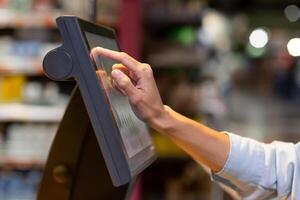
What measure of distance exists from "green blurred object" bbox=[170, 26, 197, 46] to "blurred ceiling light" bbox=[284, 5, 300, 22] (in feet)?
29.3

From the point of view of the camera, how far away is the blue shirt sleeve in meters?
1.23

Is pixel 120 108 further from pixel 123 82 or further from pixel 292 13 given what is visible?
pixel 292 13

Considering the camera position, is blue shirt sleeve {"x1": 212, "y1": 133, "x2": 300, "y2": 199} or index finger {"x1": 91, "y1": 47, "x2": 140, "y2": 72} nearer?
index finger {"x1": 91, "y1": 47, "x2": 140, "y2": 72}

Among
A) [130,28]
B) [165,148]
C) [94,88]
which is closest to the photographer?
[94,88]

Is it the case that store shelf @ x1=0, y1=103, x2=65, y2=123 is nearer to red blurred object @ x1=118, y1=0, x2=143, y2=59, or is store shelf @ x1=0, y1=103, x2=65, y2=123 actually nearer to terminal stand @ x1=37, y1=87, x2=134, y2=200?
red blurred object @ x1=118, y1=0, x2=143, y2=59

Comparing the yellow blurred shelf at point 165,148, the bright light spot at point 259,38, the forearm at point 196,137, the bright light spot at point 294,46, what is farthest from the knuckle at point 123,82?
the bright light spot at point 259,38

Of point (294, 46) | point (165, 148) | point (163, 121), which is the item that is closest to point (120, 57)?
point (163, 121)

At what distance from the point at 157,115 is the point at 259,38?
1336 cm

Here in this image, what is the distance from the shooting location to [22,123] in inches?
164

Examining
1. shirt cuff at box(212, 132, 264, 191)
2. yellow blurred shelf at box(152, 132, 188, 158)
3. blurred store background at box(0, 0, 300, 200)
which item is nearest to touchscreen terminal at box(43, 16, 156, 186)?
shirt cuff at box(212, 132, 264, 191)

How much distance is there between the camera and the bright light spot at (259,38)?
14.0m

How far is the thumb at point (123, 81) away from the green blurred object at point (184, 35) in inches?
152

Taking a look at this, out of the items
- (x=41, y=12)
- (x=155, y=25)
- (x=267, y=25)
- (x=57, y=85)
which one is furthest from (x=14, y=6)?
(x=267, y=25)

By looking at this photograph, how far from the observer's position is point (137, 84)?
108cm
